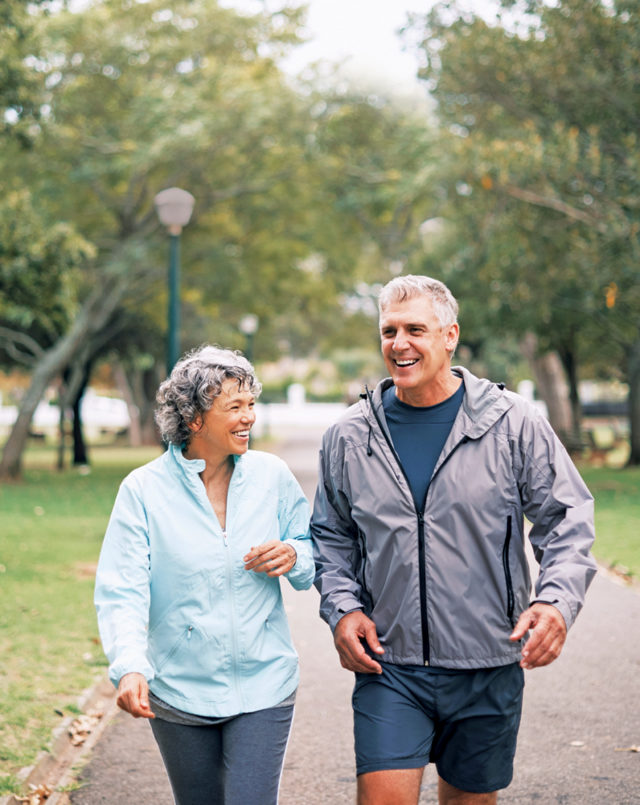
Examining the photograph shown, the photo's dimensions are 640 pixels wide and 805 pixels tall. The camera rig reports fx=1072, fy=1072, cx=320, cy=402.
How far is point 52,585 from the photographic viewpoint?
10.3m

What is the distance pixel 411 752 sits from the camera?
312 centimetres

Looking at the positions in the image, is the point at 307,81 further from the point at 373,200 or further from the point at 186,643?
the point at 186,643

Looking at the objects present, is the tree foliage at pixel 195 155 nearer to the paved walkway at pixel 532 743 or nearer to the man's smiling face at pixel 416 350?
the paved walkway at pixel 532 743

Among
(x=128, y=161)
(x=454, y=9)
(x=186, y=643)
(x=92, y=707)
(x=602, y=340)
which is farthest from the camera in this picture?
(x=602, y=340)

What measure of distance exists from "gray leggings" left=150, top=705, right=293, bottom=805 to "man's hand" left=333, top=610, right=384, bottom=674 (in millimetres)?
242

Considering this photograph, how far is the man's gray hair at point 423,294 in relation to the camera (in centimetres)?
338

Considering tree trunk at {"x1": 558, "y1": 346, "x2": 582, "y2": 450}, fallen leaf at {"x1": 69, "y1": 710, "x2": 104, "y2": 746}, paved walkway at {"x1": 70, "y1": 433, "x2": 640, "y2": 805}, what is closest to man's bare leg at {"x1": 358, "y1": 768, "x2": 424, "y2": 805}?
paved walkway at {"x1": 70, "y1": 433, "x2": 640, "y2": 805}

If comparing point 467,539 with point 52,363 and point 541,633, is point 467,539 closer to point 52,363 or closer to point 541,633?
point 541,633

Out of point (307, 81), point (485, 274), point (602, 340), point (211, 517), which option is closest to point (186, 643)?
point (211, 517)

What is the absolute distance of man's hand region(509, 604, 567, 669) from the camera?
3006 millimetres

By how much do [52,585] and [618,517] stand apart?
30.1ft

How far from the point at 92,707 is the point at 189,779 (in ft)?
11.1

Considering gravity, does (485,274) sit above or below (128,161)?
below

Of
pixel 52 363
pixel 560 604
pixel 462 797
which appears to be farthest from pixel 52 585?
pixel 52 363
